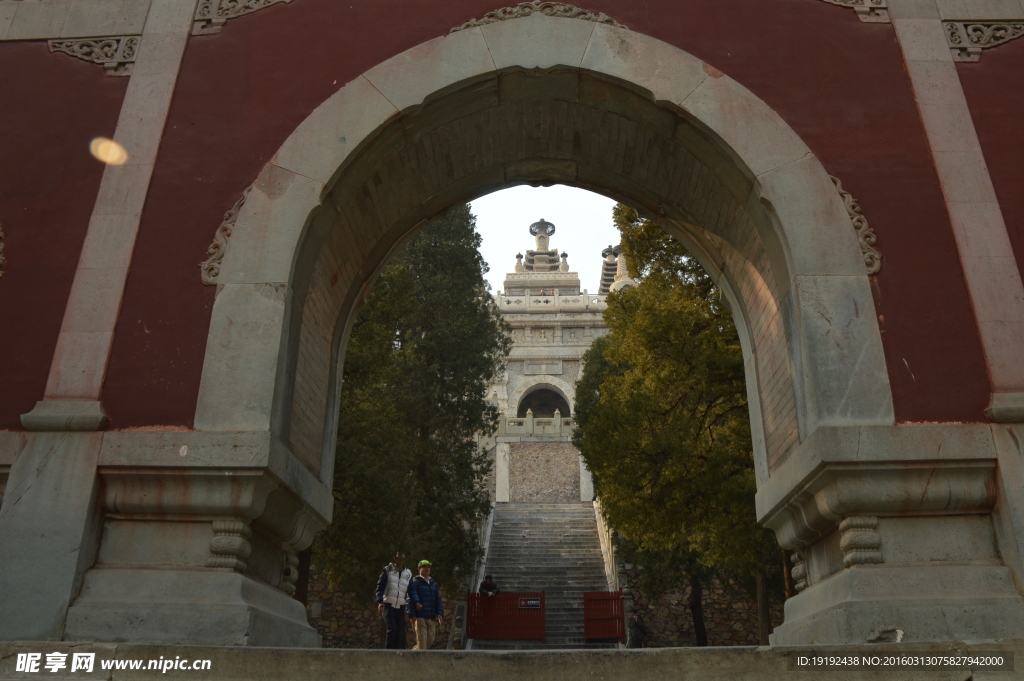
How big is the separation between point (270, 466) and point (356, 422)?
790 cm

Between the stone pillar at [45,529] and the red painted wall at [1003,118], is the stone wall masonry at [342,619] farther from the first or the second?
the red painted wall at [1003,118]

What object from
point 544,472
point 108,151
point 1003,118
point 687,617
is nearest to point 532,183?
point 108,151

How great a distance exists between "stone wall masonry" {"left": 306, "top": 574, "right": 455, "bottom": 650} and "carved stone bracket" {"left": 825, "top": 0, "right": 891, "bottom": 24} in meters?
15.2

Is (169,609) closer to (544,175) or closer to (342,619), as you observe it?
(544,175)

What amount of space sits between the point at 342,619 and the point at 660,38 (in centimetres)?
1531

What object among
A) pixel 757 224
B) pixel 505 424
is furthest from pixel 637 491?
pixel 505 424

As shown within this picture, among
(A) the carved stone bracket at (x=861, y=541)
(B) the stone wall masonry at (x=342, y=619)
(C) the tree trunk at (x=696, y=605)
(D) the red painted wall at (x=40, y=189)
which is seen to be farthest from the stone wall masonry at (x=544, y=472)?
(A) the carved stone bracket at (x=861, y=541)

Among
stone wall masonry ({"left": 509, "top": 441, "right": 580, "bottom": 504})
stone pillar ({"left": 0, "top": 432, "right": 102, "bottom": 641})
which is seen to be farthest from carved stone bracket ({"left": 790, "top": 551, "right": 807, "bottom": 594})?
stone wall masonry ({"left": 509, "top": 441, "right": 580, "bottom": 504})

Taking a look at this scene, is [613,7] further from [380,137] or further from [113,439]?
[113,439]

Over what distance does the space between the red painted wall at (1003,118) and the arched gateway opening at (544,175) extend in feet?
4.34

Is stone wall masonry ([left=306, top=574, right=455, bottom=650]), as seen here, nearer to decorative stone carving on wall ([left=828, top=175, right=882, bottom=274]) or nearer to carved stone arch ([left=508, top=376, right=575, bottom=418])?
decorative stone carving on wall ([left=828, top=175, right=882, bottom=274])

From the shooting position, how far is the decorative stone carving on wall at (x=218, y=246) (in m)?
6.29

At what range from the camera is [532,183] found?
28.1 feet

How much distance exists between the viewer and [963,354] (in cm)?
597
